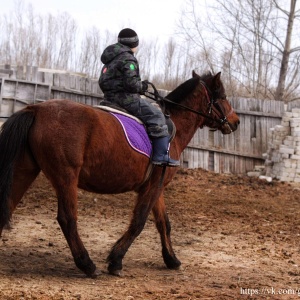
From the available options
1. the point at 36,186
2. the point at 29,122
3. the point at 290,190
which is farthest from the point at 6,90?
the point at 29,122

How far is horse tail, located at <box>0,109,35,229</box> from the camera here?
576 cm

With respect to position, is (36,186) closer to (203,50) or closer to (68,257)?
Result: (68,257)

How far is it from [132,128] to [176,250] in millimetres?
2265

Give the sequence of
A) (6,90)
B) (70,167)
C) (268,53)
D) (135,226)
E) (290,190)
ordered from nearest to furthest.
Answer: (70,167) → (135,226) → (290,190) → (6,90) → (268,53)

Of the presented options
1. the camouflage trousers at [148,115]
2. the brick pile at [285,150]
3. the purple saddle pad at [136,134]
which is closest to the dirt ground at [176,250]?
the purple saddle pad at [136,134]

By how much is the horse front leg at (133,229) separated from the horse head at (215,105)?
138 cm

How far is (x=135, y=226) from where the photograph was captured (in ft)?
21.6

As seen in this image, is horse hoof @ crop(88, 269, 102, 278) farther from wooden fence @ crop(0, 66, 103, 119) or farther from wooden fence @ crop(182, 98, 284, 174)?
wooden fence @ crop(0, 66, 103, 119)

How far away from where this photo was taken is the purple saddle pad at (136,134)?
6312 mm

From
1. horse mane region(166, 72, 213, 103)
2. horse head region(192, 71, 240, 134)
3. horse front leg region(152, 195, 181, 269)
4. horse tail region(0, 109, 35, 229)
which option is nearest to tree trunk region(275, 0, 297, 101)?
horse head region(192, 71, 240, 134)

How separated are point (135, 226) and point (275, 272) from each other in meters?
1.73

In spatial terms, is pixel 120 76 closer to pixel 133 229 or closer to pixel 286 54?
pixel 133 229

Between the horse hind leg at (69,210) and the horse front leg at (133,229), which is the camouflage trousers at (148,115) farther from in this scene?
the horse hind leg at (69,210)

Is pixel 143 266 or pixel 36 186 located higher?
pixel 36 186
